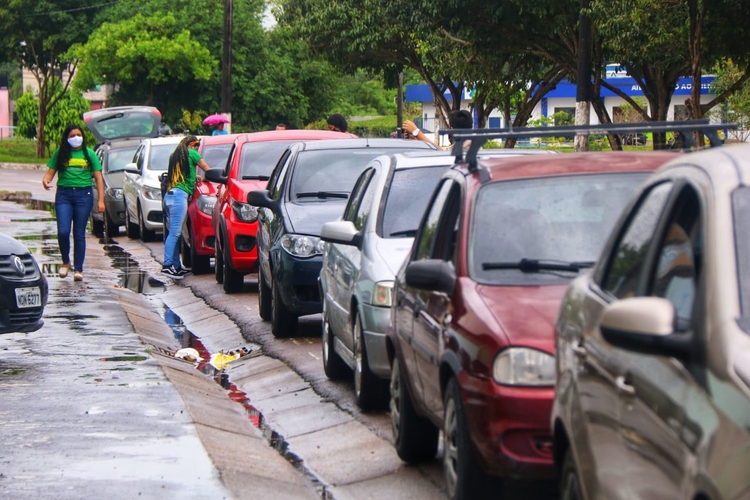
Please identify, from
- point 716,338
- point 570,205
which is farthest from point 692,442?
point 570,205

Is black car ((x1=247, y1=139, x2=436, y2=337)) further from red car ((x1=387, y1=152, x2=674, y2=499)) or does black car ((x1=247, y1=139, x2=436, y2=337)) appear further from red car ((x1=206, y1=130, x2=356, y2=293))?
red car ((x1=387, y1=152, x2=674, y2=499))

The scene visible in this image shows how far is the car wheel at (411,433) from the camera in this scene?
6621 mm

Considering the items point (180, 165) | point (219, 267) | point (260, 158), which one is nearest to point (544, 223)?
point (260, 158)

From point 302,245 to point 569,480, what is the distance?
697cm

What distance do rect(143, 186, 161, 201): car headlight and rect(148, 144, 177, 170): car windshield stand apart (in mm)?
538

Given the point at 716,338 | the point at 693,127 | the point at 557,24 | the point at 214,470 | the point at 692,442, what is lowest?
the point at 214,470

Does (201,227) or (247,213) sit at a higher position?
(247,213)

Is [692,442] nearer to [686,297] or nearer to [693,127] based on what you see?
[686,297]

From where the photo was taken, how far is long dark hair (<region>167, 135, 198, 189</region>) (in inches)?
647

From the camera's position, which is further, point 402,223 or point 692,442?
point 402,223

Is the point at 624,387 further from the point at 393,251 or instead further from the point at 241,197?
the point at 241,197

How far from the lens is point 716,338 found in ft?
9.62

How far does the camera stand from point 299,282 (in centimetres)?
1088

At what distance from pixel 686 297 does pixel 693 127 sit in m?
2.95
